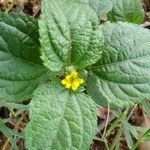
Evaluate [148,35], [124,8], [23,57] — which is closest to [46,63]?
[23,57]

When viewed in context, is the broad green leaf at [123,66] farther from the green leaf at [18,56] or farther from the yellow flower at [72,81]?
the green leaf at [18,56]

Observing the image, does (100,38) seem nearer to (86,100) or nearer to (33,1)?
(86,100)

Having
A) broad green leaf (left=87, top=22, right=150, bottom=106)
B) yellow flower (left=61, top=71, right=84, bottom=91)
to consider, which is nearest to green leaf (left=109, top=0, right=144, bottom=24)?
broad green leaf (left=87, top=22, right=150, bottom=106)

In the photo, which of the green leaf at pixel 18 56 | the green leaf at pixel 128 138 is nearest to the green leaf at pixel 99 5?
the green leaf at pixel 18 56

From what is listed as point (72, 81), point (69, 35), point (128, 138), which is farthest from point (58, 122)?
point (128, 138)

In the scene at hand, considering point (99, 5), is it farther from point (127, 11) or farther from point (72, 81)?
point (72, 81)

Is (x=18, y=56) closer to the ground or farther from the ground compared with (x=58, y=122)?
farther from the ground
